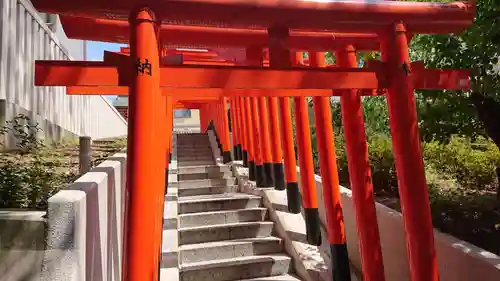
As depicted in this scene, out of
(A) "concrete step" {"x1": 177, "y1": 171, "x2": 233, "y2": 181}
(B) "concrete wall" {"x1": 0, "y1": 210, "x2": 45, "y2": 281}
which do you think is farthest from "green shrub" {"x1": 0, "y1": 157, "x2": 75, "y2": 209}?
(A) "concrete step" {"x1": 177, "y1": 171, "x2": 233, "y2": 181}

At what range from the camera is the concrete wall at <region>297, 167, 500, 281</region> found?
2938 millimetres

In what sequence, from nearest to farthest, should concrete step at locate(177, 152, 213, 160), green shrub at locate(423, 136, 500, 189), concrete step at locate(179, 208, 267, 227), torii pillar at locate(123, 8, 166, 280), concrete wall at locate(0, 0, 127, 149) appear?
torii pillar at locate(123, 8, 166, 280) < concrete wall at locate(0, 0, 127, 149) < green shrub at locate(423, 136, 500, 189) < concrete step at locate(179, 208, 267, 227) < concrete step at locate(177, 152, 213, 160)

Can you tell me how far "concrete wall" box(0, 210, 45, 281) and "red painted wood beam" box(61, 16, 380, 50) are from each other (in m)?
2.08

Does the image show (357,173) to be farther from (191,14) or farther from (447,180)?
(447,180)

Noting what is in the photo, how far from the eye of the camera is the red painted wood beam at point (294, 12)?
8.23 ft

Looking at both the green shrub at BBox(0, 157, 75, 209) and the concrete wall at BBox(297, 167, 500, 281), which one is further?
the concrete wall at BBox(297, 167, 500, 281)

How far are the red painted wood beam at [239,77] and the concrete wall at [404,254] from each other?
1.44m

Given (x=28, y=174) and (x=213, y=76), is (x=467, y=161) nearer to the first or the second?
(x=213, y=76)

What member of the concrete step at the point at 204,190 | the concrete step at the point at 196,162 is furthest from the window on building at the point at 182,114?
the concrete step at the point at 204,190

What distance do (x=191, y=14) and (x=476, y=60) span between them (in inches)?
112

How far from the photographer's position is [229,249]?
17.6 feet

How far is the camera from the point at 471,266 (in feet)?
9.96

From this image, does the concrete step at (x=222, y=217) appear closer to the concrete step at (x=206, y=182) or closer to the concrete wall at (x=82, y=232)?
the concrete step at (x=206, y=182)

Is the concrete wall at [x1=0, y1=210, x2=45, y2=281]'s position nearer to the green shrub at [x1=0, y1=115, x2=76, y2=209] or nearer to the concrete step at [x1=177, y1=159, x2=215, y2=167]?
the green shrub at [x1=0, y1=115, x2=76, y2=209]
